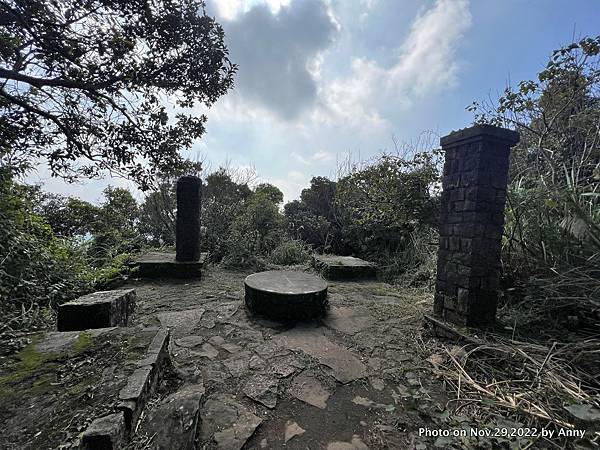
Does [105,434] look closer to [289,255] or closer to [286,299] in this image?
[286,299]

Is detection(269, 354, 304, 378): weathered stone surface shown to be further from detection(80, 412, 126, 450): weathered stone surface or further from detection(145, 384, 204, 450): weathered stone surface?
detection(80, 412, 126, 450): weathered stone surface

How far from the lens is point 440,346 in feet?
8.03

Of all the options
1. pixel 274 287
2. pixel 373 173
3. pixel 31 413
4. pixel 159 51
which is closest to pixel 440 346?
pixel 274 287

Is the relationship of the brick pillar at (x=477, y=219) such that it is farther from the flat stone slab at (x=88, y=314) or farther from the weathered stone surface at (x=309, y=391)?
the flat stone slab at (x=88, y=314)

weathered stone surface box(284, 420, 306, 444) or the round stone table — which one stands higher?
the round stone table

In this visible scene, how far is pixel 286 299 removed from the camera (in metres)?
3.03

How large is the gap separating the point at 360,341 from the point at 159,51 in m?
3.81

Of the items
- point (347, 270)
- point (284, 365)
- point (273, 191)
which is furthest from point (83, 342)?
point (273, 191)

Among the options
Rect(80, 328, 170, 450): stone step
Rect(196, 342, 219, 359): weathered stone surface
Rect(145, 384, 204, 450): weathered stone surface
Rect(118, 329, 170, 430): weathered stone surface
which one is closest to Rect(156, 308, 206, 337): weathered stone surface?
Rect(196, 342, 219, 359): weathered stone surface

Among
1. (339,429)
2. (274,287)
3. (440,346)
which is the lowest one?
(339,429)

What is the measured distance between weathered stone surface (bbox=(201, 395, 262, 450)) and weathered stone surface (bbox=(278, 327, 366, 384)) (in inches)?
29.7

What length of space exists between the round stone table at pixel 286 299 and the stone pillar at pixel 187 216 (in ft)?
6.72

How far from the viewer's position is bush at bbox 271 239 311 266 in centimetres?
636

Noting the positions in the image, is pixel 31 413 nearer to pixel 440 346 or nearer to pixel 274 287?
pixel 274 287
